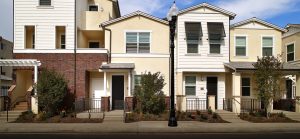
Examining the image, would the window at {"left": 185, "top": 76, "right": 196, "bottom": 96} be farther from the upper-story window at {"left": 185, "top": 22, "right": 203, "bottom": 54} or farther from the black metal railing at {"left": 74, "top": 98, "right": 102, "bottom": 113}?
the black metal railing at {"left": 74, "top": 98, "right": 102, "bottom": 113}

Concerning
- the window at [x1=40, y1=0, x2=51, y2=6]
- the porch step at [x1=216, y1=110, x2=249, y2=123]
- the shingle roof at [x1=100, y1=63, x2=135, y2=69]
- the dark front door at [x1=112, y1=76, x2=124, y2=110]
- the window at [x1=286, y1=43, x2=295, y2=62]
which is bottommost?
the porch step at [x1=216, y1=110, x2=249, y2=123]

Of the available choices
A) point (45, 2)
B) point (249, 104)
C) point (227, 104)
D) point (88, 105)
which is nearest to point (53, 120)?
point (88, 105)

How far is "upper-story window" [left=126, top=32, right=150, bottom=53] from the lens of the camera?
2920 cm

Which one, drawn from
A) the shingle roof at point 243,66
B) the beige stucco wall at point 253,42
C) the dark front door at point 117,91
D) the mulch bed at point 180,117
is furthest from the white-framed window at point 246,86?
the dark front door at point 117,91

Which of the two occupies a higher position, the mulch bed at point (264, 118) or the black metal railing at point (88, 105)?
the black metal railing at point (88, 105)

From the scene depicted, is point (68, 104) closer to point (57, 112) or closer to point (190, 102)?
point (57, 112)

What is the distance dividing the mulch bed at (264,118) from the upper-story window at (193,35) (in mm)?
6156

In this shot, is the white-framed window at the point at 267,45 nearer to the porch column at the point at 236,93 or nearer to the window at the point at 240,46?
the window at the point at 240,46

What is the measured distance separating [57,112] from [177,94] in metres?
8.65

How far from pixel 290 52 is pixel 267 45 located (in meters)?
3.73

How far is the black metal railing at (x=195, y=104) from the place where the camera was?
2880cm

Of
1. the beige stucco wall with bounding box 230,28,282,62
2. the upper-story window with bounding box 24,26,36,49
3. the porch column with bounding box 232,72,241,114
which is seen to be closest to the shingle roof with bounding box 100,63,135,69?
the upper-story window with bounding box 24,26,36,49

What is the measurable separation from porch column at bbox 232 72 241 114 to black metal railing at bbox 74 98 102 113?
8977 millimetres

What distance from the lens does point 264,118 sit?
24859 mm
